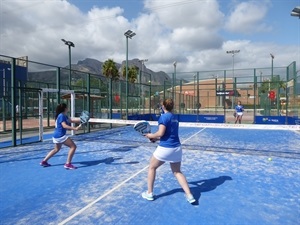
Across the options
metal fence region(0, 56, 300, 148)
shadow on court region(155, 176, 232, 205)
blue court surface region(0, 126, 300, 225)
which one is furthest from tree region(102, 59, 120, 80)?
shadow on court region(155, 176, 232, 205)

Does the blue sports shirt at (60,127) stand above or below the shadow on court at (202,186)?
above

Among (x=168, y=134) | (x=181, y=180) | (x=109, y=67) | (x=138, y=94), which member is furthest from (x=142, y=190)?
(x=109, y=67)

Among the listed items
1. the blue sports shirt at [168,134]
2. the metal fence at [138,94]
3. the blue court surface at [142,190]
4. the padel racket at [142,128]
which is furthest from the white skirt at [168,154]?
the metal fence at [138,94]

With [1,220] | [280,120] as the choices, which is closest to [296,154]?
[1,220]

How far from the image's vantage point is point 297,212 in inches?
183

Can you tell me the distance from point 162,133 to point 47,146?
26.2 feet

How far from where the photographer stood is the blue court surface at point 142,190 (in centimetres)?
447

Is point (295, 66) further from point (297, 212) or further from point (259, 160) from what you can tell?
Result: point (297, 212)

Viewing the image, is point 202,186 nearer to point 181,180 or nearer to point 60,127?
point 181,180

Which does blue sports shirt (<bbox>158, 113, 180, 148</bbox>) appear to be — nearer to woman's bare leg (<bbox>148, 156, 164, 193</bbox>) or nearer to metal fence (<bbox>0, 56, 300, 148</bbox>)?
woman's bare leg (<bbox>148, 156, 164, 193</bbox>)

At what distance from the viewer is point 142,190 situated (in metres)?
5.75

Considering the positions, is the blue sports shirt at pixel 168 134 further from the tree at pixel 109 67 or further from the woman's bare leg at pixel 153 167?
the tree at pixel 109 67

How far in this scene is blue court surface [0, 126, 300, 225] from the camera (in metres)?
4.47

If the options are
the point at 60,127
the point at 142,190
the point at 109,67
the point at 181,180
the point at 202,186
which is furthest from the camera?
the point at 109,67
